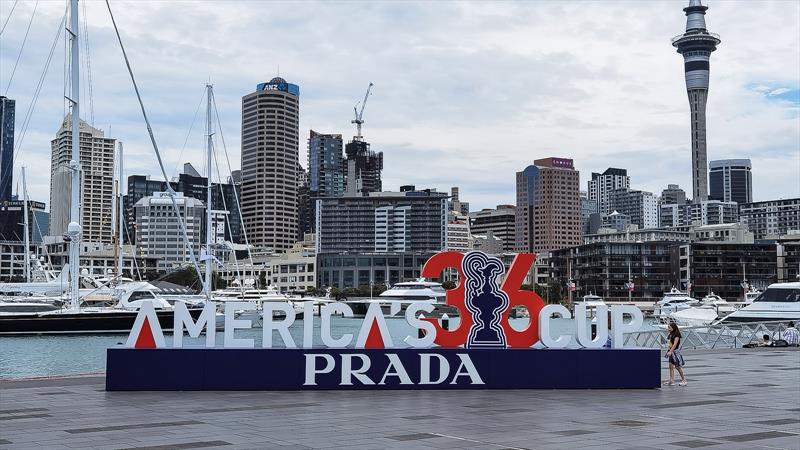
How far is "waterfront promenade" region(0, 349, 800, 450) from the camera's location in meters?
17.2

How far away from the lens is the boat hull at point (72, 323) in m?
80.9

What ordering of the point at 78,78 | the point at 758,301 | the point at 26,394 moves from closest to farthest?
the point at 26,394
the point at 78,78
the point at 758,301

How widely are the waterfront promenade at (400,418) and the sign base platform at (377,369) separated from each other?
30.3 inches

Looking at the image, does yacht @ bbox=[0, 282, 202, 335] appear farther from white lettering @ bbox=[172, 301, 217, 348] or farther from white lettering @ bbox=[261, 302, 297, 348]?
white lettering @ bbox=[261, 302, 297, 348]

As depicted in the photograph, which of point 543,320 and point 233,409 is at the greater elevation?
point 543,320

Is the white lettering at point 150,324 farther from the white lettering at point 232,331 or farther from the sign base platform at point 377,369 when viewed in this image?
the white lettering at point 232,331

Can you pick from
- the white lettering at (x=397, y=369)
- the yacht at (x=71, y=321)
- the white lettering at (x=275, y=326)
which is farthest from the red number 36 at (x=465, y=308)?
the yacht at (x=71, y=321)

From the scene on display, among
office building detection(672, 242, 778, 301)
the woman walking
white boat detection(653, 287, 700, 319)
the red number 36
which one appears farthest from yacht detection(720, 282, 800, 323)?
office building detection(672, 242, 778, 301)

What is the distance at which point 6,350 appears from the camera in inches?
2709

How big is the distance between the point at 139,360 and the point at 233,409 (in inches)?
223

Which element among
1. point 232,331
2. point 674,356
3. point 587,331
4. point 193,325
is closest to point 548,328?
point 587,331

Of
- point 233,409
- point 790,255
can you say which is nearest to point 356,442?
point 233,409

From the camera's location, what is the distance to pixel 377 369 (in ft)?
89.5

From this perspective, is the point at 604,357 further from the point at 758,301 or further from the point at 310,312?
the point at 758,301
